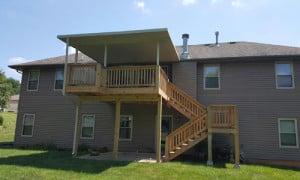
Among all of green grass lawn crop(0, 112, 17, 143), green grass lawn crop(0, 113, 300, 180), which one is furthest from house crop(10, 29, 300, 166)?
green grass lawn crop(0, 112, 17, 143)

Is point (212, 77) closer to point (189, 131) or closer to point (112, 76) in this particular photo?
point (189, 131)

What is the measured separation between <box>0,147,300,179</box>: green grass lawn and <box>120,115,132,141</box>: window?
4.98 metres

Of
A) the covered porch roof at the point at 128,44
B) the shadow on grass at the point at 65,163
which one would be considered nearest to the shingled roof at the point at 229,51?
the covered porch roof at the point at 128,44

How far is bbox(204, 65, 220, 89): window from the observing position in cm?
1648

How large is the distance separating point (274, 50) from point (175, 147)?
813cm

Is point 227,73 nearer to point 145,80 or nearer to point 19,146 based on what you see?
point 145,80

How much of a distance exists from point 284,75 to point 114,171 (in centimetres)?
1066

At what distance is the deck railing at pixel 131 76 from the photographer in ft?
41.3

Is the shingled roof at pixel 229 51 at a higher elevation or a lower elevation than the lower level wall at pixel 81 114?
higher

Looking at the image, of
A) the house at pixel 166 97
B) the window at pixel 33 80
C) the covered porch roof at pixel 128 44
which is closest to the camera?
the covered porch roof at pixel 128 44

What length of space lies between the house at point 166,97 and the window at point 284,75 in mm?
51

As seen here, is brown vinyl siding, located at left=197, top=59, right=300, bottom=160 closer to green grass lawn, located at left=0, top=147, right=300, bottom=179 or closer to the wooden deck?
the wooden deck

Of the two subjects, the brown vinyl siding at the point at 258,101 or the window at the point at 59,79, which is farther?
the window at the point at 59,79

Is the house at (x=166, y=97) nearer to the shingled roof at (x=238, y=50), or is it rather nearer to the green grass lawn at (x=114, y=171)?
the shingled roof at (x=238, y=50)
